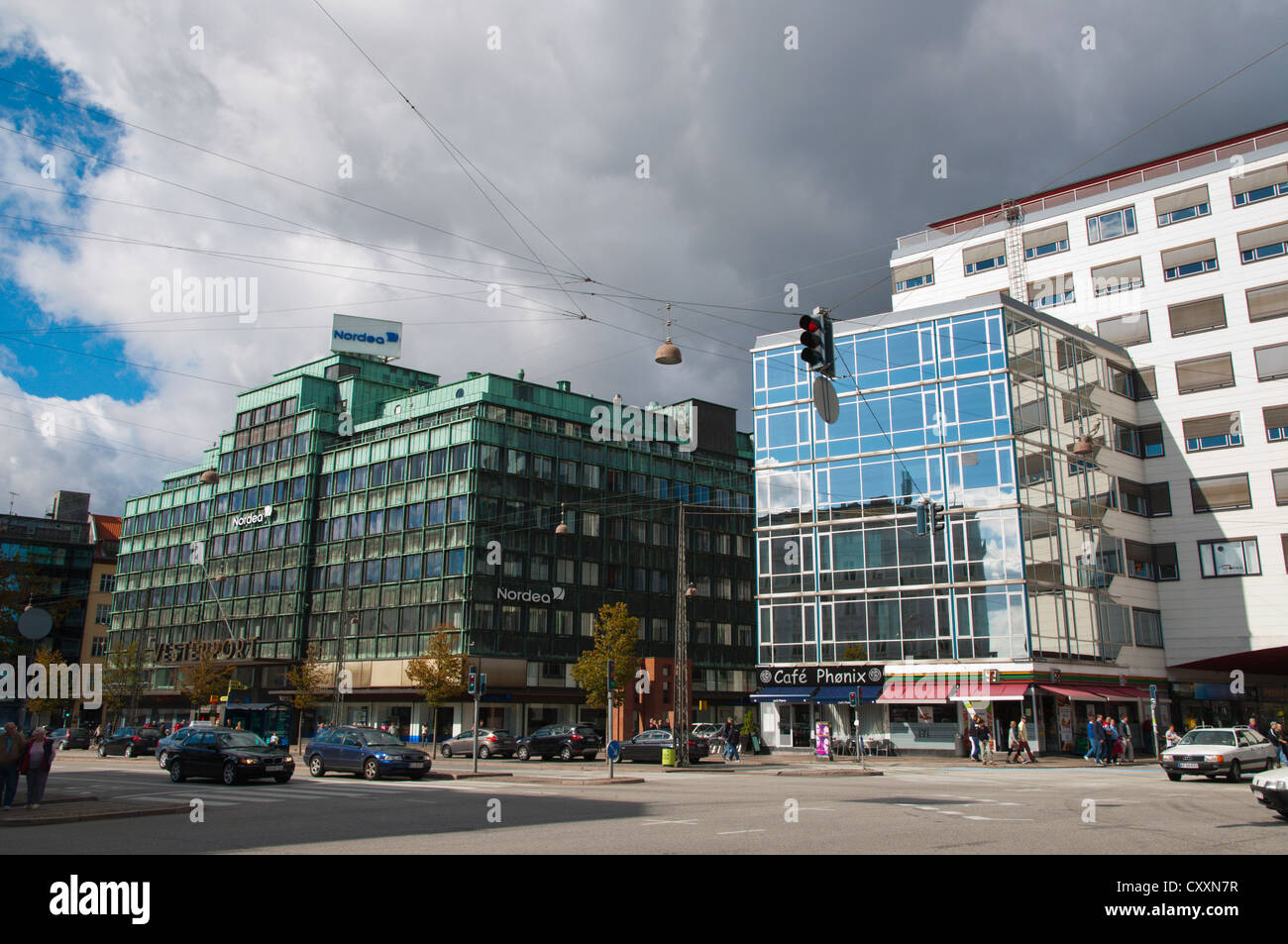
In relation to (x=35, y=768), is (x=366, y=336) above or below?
above

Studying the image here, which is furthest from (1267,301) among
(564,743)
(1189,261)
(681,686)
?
(564,743)

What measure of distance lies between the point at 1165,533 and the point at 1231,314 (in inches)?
477

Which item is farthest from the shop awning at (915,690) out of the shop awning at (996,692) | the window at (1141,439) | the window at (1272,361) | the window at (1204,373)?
the window at (1272,361)

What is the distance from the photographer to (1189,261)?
51062 millimetres

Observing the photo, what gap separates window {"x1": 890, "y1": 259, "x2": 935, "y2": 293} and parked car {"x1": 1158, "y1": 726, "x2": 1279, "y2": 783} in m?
37.9

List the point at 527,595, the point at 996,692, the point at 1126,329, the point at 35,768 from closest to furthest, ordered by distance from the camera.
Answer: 1. the point at 35,768
2. the point at 996,692
3. the point at 1126,329
4. the point at 527,595

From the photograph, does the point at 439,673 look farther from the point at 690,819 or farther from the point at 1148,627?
the point at 690,819

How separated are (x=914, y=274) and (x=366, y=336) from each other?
1897 inches

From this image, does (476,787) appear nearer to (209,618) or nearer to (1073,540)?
(1073,540)

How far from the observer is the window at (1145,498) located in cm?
5125

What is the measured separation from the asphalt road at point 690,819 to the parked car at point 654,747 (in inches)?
471

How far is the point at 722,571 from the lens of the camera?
84.1m

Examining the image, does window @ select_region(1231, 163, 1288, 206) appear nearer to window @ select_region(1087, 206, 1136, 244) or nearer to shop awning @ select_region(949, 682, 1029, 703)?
window @ select_region(1087, 206, 1136, 244)

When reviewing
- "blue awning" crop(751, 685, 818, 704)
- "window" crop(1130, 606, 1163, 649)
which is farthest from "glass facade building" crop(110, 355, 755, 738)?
"window" crop(1130, 606, 1163, 649)
